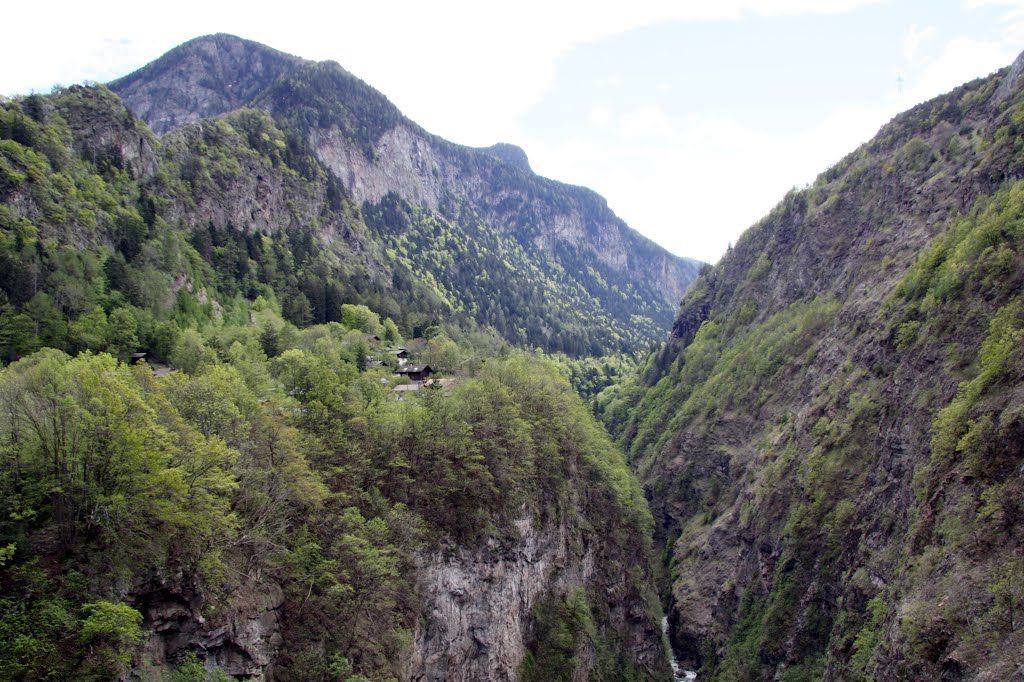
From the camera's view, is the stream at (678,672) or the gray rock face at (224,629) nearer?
the gray rock face at (224,629)

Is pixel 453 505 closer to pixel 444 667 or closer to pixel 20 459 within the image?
pixel 444 667

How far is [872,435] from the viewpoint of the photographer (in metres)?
48.2

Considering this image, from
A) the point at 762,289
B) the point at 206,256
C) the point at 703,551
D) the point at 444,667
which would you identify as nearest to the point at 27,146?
the point at 206,256

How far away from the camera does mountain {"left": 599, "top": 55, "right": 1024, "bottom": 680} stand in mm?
31125

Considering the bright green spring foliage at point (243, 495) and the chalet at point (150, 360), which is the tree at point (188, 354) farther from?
the bright green spring foliage at point (243, 495)

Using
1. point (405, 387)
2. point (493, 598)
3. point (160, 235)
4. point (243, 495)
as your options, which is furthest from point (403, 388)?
point (160, 235)

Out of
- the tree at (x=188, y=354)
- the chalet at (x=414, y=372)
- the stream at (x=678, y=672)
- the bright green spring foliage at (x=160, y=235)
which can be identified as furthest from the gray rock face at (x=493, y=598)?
the bright green spring foliage at (x=160, y=235)

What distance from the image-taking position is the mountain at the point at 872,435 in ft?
102

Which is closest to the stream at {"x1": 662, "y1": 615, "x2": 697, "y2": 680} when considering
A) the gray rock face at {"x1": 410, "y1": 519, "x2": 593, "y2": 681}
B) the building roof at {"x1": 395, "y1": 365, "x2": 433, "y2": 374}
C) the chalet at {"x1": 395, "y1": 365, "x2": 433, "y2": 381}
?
the gray rock face at {"x1": 410, "y1": 519, "x2": 593, "y2": 681}

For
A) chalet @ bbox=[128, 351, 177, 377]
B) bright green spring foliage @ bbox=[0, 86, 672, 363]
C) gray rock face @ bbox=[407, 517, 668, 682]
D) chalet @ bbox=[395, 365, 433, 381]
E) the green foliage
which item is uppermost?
bright green spring foliage @ bbox=[0, 86, 672, 363]

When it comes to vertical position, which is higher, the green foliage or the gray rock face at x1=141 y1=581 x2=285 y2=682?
the green foliage

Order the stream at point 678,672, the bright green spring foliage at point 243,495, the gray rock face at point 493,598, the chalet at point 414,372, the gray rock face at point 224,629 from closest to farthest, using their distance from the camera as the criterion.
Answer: the bright green spring foliage at point 243,495, the gray rock face at point 224,629, the gray rock face at point 493,598, the stream at point 678,672, the chalet at point 414,372

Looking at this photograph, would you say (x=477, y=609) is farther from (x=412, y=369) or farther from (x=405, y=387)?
(x=412, y=369)

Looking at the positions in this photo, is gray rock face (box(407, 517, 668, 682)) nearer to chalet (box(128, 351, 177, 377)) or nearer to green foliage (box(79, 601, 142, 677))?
green foliage (box(79, 601, 142, 677))
